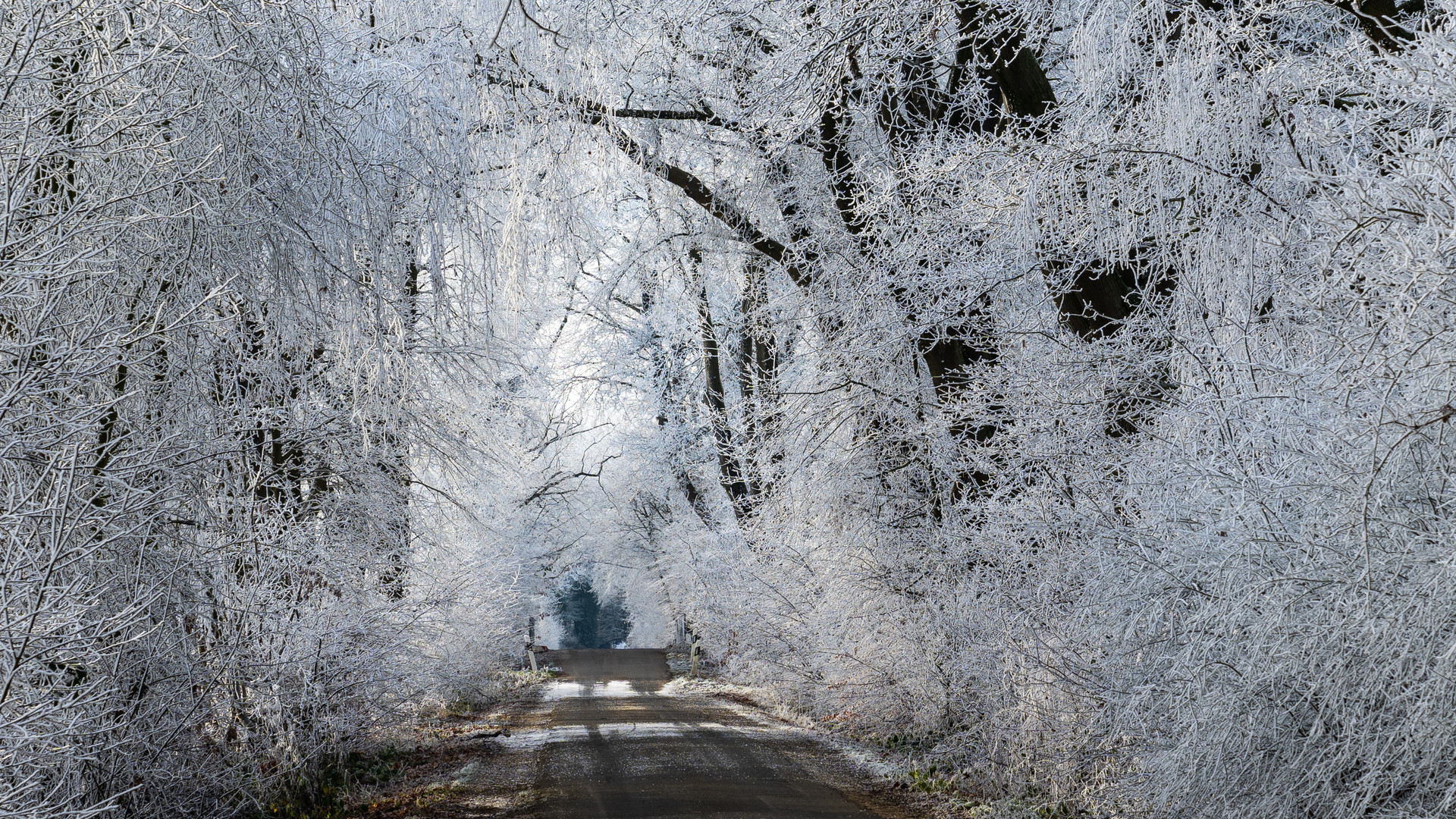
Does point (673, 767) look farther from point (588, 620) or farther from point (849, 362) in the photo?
point (588, 620)

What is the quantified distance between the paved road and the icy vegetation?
1.33 meters

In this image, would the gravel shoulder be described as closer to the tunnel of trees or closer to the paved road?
the paved road

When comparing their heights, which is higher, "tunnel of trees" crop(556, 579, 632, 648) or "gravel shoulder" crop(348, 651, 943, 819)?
"tunnel of trees" crop(556, 579, 632, 648)

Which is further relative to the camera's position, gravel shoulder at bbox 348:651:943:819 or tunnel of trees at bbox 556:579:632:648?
tunnel of trees at bbox 556:579:632:648

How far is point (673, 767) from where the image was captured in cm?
1073

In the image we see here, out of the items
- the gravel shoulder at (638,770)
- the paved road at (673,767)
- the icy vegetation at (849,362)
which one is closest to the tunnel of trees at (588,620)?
the paved road at (673,767)

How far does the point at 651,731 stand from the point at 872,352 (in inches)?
274

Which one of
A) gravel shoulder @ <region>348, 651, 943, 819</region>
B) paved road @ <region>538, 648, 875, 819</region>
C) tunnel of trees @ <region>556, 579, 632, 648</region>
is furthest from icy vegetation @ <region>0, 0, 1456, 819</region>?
tunnel of trees @ <region>556, 579, 632, 648</region>

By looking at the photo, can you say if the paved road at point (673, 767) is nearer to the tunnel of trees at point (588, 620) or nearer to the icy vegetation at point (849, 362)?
the icy vegetation at point (849, 362)

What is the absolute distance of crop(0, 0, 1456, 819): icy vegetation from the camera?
416 centimetres

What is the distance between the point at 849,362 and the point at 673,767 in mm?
4361

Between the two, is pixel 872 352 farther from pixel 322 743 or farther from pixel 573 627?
pixel 573 627

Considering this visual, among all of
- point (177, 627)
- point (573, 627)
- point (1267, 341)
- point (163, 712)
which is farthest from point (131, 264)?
point (573, 627)

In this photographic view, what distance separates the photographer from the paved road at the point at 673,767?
336 inches
